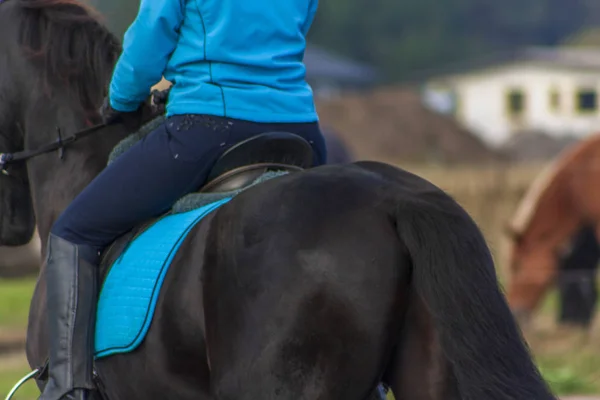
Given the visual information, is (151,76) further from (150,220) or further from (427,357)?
(427,357)

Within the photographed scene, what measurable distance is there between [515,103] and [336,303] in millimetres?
64568

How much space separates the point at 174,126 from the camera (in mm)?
4242

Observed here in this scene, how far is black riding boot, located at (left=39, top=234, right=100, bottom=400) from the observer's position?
13.8 ft

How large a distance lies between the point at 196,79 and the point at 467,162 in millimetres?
38944

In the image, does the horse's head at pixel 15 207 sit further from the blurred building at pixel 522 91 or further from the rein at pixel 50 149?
the blurred building at pixel 522 91

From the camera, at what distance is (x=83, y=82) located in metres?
4.84

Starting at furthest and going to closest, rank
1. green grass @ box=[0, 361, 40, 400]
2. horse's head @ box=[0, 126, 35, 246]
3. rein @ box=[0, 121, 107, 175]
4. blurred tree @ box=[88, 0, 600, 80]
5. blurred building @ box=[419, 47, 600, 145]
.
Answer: blurred tree @ box=[88, 0, 600, 80], blurred building @ box=[419, 47, 600, 145], green grass @ box=[0, 361, 40, 400], horse's head @ box=[0, 126, 35, 246], rein @ box=[0, 121, 107, 175]

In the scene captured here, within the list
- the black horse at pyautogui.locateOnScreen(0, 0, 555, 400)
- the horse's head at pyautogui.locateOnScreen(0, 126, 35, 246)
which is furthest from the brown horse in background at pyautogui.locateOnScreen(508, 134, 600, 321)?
the black horse at pyautogui.locateOnScreen(0, 0, 555, 400)

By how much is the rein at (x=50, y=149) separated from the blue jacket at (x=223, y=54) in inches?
19.8

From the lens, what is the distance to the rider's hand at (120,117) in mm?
4629

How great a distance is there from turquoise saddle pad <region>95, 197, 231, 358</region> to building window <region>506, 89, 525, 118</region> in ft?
207

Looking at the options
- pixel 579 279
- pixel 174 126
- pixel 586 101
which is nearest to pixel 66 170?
pixel 174 126

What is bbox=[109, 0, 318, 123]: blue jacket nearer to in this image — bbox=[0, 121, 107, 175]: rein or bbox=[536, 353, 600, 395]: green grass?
bbox=[0, 121, 107, 175]: rein

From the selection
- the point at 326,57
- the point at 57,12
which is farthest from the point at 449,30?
the point at 57,12
